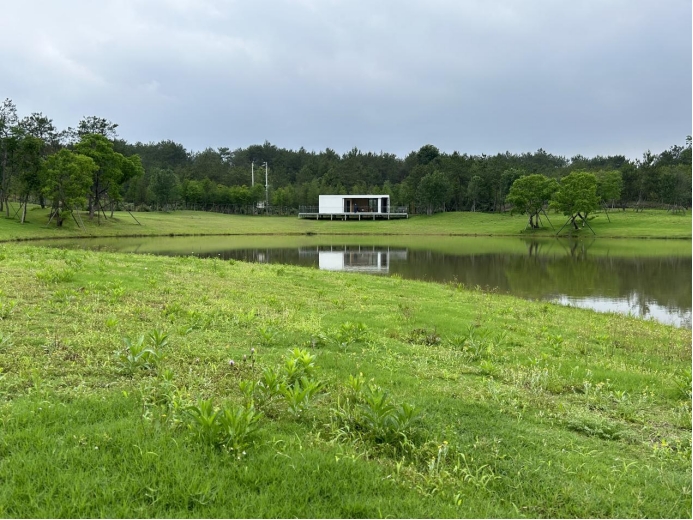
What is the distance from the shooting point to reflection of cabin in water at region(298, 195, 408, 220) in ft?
280

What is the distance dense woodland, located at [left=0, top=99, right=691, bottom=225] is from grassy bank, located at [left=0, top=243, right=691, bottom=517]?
4722 cm

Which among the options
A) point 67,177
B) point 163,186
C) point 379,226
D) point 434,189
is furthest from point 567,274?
point 163,186

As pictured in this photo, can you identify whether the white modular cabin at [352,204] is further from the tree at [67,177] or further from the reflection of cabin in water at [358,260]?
the reflection of cabin in water at [358,260]

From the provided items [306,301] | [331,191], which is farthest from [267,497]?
[331,191]

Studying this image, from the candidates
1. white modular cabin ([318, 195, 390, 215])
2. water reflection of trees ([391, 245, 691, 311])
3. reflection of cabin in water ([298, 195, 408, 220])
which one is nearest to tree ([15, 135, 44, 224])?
water reflection of trees ([391, 245, 691, 311])

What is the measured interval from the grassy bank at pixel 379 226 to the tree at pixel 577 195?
3517mm

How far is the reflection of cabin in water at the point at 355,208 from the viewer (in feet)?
280

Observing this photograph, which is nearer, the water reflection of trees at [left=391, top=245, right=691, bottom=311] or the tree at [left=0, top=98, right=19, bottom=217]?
the water reflection of trees at [left=391, top=245, right=691, bottom=311]

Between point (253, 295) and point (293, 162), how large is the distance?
126m

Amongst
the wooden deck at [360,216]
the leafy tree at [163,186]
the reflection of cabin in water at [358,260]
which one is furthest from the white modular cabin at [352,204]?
the reflection of cabin in water at [358,260]

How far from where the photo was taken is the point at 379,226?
73062 millimetres

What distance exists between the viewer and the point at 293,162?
133500mm

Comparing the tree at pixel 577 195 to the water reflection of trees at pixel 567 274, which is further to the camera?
the tree at pixel 577 195

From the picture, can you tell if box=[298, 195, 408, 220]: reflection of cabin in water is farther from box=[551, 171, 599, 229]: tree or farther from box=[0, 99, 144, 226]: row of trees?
box=[0, 99, 144, 226]: row of trees
